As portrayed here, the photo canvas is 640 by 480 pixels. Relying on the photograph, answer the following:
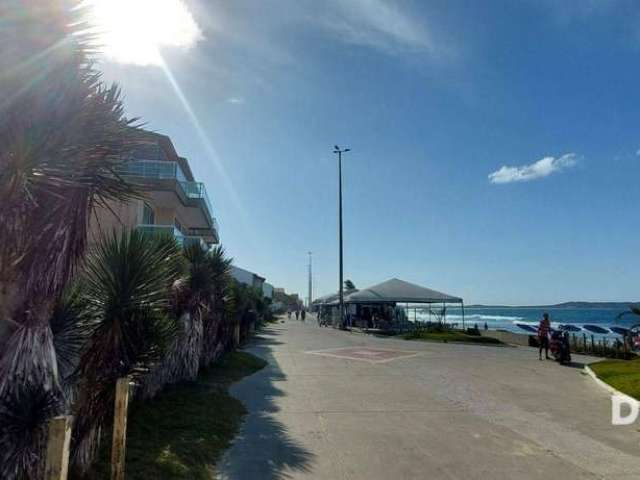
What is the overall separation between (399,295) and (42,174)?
29720mm

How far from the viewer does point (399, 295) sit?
3203 cm

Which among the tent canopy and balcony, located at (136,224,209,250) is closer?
balcony, located at (136,224,209,250)

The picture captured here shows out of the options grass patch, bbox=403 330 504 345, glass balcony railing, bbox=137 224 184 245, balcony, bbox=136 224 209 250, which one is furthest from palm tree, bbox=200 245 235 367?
grass patch, bbox=403 330 504 345

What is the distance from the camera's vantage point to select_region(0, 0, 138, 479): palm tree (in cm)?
327

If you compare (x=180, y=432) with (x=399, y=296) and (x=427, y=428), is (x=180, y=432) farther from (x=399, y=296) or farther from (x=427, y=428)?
(x=399, y=296)

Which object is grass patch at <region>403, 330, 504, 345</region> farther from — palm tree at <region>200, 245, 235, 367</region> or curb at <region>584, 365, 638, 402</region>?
palm tree at <region>200, 245, 235, 367</region>

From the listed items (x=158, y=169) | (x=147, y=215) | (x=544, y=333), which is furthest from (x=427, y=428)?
(x=147, y=215)

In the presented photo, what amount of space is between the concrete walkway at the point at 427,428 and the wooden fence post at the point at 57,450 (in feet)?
8.91

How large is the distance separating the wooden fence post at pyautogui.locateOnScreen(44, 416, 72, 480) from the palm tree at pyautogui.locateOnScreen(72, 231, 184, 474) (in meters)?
2.08

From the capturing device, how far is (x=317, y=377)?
13.6m

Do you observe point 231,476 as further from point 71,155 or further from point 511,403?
point 511,403

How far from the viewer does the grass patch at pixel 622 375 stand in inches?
427

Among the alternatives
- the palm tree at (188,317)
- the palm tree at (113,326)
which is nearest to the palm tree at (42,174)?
the palm tree at (113,326)

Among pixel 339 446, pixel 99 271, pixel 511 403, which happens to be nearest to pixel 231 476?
pixel 339 446
